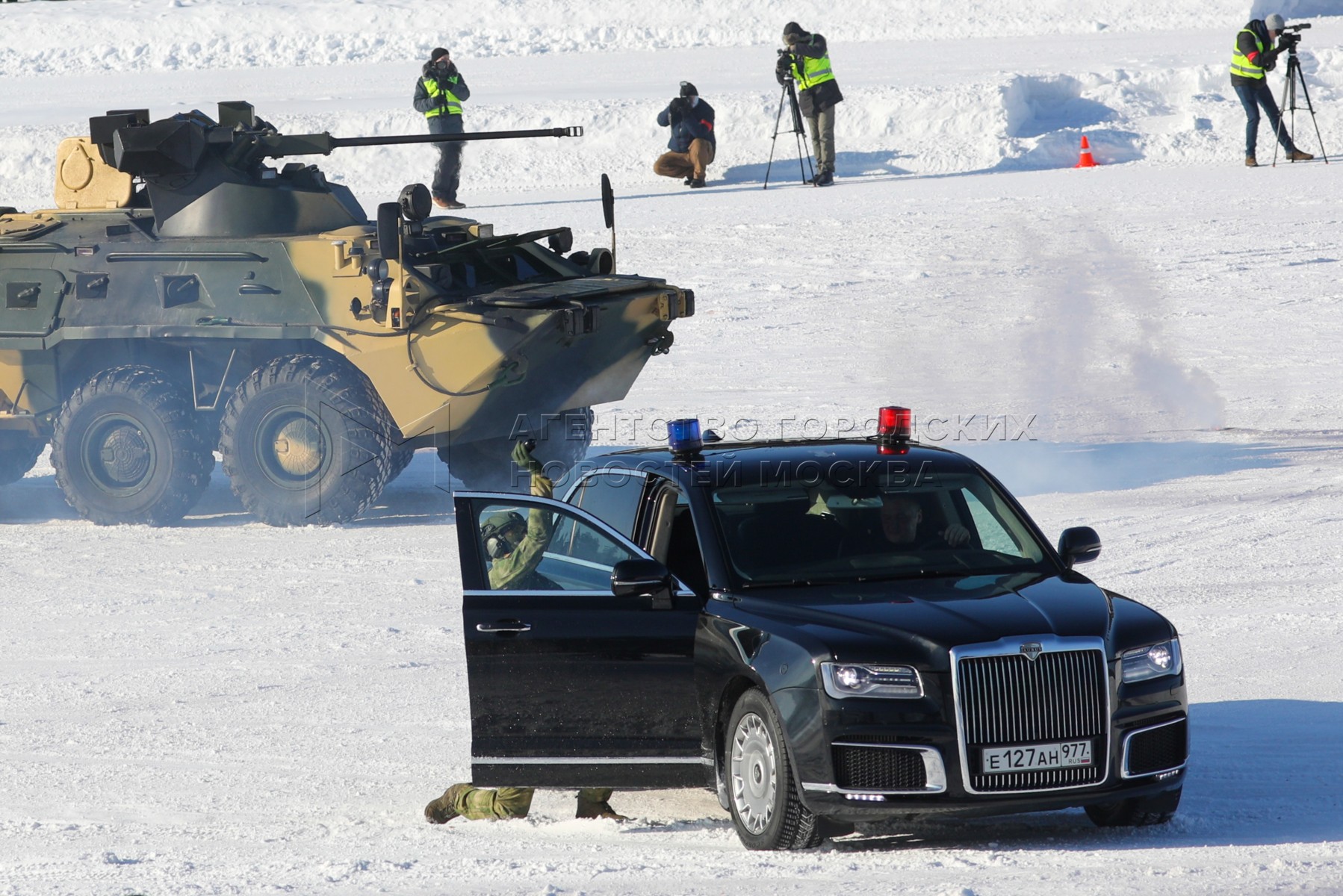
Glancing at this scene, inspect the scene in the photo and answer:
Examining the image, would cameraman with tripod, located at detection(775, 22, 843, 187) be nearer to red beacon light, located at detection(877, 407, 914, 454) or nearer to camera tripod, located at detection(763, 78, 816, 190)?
camera tripod, located at detection(763, 78, 816, 190)

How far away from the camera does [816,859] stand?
592 cm

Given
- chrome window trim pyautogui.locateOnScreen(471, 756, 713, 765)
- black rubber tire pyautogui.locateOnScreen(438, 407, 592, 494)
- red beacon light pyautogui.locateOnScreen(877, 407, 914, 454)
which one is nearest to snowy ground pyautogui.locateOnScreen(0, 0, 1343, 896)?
chrome window trim pyautogui.locateOnScreen(471, 756, 713, 765)

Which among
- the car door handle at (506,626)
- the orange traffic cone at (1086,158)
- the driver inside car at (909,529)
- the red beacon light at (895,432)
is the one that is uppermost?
the orange traffic cone at (1086,158)

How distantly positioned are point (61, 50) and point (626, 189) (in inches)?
632

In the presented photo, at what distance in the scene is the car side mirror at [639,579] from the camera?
20.1 feet

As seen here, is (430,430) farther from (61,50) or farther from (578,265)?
(61,50)

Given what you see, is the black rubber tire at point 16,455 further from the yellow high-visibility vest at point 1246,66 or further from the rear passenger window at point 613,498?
the yellow high-visibility vest at point 1246,66

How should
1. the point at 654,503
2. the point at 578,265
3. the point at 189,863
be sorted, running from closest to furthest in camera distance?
the point at 189,863
the point at 654,503
the point at 578,265

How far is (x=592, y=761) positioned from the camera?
21.0 ft

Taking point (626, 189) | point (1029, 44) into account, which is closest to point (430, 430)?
point (626, 189)

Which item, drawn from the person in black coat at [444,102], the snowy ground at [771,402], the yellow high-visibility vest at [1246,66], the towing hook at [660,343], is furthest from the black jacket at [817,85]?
the towing hook at [660,343]

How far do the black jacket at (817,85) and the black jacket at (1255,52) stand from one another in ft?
16.8

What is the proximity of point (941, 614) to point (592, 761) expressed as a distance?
1.34 m

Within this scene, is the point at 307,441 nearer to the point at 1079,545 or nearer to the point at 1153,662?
the point at 1079,545
